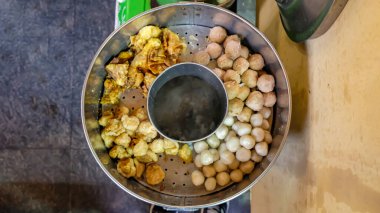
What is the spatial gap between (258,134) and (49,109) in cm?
82

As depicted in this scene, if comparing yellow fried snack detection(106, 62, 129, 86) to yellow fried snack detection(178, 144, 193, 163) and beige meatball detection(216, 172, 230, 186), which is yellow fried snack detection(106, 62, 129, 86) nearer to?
yellow fried snack detection(178, 144, 193, 163)

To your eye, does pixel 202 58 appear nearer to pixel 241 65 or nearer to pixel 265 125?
pixel 241 65

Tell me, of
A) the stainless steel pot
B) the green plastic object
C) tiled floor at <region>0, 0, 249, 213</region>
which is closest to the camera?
the stainless steel pot

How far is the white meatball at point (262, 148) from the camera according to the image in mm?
835

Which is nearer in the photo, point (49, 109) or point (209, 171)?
point (209, 171)

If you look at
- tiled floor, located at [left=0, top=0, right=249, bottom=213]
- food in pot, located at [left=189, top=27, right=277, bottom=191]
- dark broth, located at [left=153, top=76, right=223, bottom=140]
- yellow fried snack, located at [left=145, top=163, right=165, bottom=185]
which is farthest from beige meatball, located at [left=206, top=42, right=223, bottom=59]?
tiled floor, located at [left=0, top=0, right=249, bottom=213]

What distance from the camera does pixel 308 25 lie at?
0.70 meters

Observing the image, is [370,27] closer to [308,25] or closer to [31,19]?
[308,25]

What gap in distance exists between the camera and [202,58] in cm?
90

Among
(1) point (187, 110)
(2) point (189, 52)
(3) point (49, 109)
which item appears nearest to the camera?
(1) point (187, 110)

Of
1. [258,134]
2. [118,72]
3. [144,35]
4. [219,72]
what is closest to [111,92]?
[118,72]

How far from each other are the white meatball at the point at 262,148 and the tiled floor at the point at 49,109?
0.59 metres

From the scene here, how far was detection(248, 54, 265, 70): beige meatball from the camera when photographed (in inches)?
34.7

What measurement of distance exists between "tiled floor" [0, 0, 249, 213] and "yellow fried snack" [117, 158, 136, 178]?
0.44 metres
